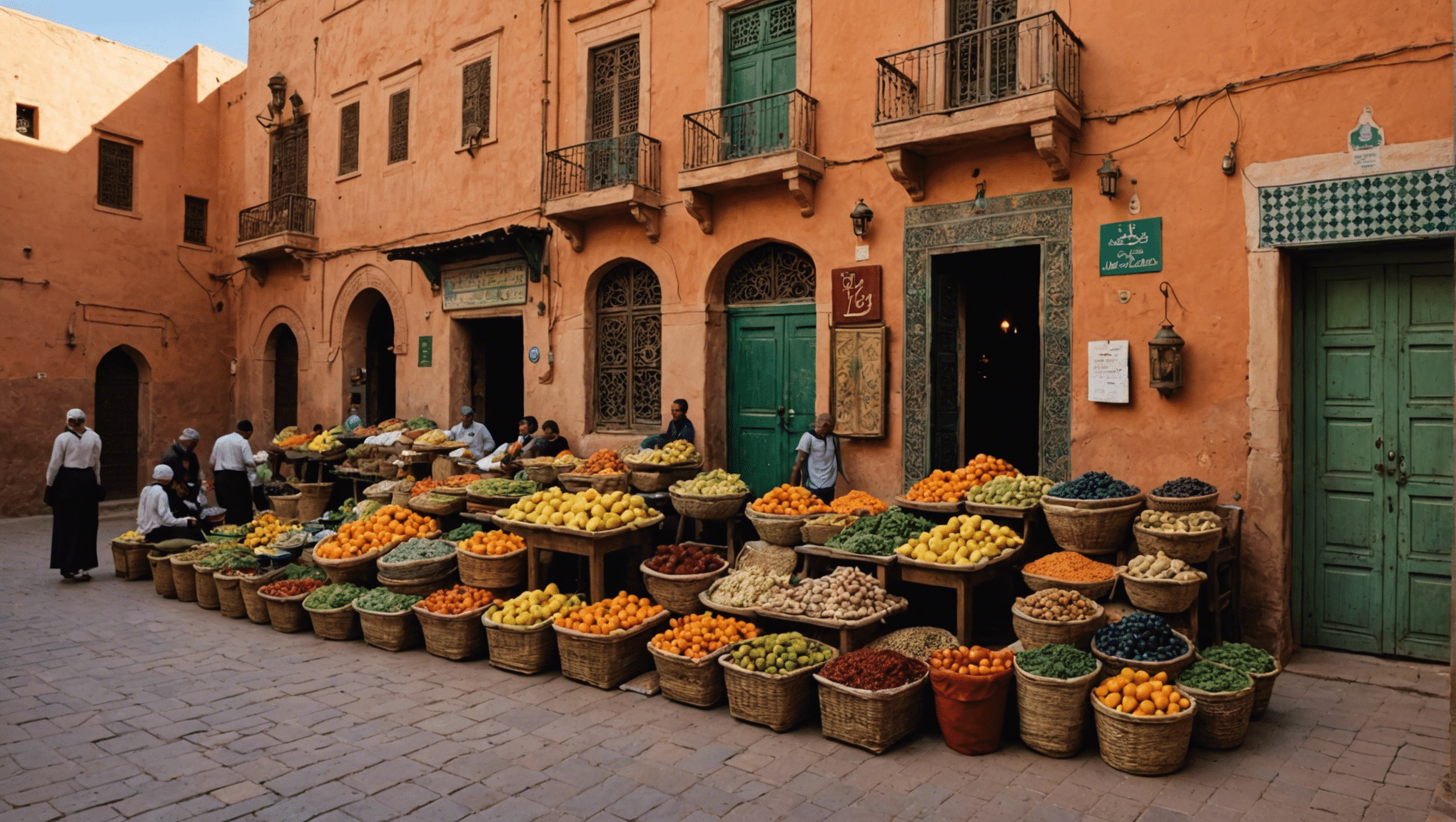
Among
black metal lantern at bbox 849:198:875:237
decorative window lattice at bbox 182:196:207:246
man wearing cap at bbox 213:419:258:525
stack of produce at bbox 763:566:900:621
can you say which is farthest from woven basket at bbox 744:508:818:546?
decorative window lattice at bbox 182:196:207:246

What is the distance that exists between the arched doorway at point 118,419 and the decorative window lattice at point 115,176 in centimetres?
280

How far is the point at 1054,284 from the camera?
24.5ft

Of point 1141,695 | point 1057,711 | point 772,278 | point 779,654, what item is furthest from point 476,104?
point 1141,695

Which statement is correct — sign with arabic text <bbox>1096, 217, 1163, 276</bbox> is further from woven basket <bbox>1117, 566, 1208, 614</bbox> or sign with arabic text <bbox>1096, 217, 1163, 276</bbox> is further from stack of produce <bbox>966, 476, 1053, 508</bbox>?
woven basket <bbox>1117, 566, 1208, 614</bbox>

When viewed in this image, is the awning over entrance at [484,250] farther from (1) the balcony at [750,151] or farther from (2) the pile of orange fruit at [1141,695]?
(2) the pile of orange fruit at [1141,695]

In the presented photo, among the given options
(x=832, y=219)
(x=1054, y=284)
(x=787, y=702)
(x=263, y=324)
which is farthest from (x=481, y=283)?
(x=787, y=702)

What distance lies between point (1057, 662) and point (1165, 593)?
3.80 ft

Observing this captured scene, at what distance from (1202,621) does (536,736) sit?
182 inches

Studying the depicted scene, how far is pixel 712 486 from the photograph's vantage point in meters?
7.66

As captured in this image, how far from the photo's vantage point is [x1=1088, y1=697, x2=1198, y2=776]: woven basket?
4.37m

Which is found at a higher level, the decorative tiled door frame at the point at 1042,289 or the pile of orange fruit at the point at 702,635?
the decorative tiled door frame at the point at 1042,289

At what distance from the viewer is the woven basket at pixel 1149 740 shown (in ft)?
14.3

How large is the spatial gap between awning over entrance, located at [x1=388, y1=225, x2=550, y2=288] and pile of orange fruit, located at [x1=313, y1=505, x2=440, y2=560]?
4152 millimetres

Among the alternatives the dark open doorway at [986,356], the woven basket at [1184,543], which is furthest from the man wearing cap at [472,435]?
the woven basket at [1184,543]
